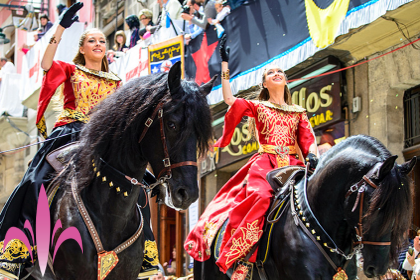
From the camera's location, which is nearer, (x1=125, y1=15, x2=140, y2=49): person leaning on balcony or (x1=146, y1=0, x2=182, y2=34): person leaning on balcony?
(x1=146, y1=0, x2=182, y2=34): person leaning on balcony

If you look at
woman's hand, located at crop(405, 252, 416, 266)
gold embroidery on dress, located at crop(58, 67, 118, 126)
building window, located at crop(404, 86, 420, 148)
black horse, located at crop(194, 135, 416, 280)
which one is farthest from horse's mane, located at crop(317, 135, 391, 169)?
building window, located at crop(404, 86, 420, 148)

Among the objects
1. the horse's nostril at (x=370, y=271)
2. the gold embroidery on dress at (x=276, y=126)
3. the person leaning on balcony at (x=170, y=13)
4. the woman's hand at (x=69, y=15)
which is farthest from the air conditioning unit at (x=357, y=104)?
the woman's hand at (x=69, y=15)

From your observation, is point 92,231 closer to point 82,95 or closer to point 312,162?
point 82,95

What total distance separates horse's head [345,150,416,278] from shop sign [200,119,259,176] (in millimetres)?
7624

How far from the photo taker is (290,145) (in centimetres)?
624

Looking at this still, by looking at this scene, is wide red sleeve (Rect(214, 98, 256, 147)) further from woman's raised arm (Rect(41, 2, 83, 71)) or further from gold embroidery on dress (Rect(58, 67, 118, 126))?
woman's raised arm (Rect(41, 2, 83, 71))

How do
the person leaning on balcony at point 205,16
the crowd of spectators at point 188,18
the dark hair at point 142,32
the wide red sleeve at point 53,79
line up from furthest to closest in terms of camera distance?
the dark hair at point 142,32, the person leaning on balcony at point 205,16, the crowd of spectators at point 188,18, the wide red sleeve at point 53,79

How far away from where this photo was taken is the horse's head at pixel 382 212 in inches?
180

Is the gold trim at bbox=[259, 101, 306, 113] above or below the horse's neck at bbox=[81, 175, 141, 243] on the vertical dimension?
above

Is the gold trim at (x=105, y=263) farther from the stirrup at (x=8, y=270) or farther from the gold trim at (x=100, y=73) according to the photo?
the gold trim at (x=100, y=73)

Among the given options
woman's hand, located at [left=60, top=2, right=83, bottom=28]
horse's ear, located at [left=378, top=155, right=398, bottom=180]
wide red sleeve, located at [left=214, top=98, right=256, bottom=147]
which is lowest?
horse's ear, located at [left=378, top=155, right=398, bottom=180]

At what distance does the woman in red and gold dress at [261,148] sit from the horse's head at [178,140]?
162 cm

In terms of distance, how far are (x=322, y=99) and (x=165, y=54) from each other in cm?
436

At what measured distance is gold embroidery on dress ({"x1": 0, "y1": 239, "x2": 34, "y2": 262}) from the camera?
182 inches
